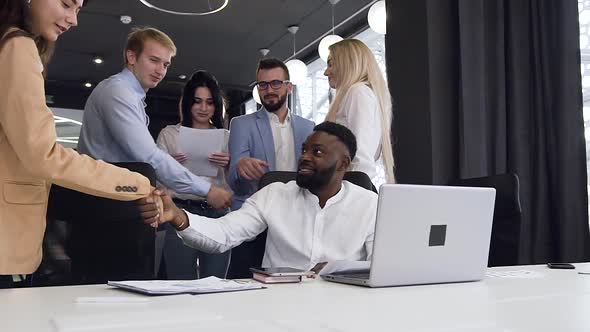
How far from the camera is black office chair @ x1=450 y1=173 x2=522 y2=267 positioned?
2168mm

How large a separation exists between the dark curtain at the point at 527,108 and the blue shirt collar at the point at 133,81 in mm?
1544

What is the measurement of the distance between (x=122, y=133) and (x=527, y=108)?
7.05ft

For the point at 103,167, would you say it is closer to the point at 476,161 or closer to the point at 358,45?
the point at 358,45

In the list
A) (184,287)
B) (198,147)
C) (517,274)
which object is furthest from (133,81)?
(517,274)

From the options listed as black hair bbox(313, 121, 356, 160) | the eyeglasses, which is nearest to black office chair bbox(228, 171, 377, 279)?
black hair bbox(313, 121, 356, 160)

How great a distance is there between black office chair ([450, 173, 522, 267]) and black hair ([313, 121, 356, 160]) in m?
0.59

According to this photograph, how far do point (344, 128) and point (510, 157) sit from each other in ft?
4.45

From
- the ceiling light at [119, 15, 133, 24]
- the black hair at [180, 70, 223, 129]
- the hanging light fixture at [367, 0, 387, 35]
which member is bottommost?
the black hair at [180, 70, 223, 129]

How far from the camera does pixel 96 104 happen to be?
2.09m

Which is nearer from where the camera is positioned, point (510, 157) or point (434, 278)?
point (434, 278)

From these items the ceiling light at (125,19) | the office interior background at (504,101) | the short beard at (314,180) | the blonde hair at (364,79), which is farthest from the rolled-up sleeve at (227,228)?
the ceiling light at (125,19)

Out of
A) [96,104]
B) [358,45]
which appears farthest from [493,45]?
[96,104]

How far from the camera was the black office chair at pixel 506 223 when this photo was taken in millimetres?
2168

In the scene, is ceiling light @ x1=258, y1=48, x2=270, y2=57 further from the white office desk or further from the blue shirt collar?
the white office desk
